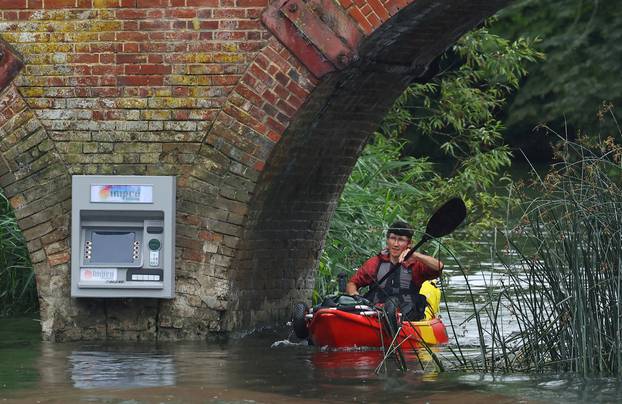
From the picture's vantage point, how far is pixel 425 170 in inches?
755

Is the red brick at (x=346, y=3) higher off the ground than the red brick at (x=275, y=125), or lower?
higher

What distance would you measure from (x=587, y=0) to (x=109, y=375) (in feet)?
95.3

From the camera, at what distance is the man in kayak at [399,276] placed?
47.1 ft

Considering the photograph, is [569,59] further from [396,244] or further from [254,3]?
[254,3]

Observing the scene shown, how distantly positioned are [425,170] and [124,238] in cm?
617

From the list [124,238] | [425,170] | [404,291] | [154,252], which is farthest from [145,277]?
[425,170]

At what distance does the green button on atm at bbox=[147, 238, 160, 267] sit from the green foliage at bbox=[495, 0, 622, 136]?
23498 millimetres

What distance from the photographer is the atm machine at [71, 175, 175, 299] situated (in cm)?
1349

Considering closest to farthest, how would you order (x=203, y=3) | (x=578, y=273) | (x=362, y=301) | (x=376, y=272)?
(x=578, y=273) < (x=203, y=3) < (x=362, y=301) < (x=376, y=272)

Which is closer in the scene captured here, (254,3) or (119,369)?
(119,369)

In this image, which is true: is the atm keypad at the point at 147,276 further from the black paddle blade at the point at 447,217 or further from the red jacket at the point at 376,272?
the black paddle blade at the point at 447,217

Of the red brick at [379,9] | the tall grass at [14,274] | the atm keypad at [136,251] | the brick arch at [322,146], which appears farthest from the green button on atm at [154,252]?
the tall grass at [14,274]

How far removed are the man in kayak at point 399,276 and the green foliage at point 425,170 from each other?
221 centimetres

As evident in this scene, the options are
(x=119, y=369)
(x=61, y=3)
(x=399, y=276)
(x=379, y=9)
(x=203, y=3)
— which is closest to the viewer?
(x=119, y=369)
